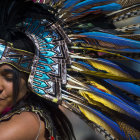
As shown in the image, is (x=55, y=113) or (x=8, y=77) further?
(x=55, y=113)

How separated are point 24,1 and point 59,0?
0.90 feet

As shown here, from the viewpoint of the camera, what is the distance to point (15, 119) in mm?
1207

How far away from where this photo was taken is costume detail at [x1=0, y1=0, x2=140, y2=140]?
130cm

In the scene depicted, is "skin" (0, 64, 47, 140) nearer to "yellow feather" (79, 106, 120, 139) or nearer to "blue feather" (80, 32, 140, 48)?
"yellow feather" (79, 106, 120, 139)

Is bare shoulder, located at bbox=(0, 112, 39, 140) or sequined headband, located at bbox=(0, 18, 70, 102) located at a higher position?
sequined headband, located at bbox=(0, 18, 70, 102)

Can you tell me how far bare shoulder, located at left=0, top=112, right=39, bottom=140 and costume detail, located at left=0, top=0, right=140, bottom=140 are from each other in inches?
6.6

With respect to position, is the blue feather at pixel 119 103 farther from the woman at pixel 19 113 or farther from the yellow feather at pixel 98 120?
the woman at pixel 19 113

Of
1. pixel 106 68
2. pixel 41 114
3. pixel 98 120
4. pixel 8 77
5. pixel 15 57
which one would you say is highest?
pixel 15 57

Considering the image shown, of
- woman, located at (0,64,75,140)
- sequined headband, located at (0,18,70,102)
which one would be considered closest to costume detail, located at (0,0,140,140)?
sequined headband, located at (0,18,70,102)

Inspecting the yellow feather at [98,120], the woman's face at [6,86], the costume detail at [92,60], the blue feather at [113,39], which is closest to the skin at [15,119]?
the woman's face at [6,86]

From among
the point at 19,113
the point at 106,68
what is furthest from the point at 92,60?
the point at 19,113

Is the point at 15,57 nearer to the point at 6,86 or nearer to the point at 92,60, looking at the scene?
the point at 6,86

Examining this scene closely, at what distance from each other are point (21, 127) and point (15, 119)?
7cm

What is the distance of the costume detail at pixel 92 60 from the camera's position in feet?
4.26
